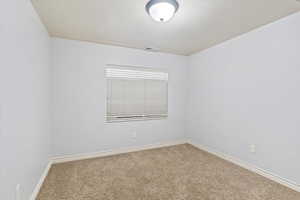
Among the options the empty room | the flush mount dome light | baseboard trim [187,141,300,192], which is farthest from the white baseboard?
baseboard trim [187,141,300,192]

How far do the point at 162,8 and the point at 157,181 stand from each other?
2298 millimetres

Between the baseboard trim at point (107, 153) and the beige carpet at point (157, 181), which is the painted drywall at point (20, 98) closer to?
the beige carpet at point (157, 181)

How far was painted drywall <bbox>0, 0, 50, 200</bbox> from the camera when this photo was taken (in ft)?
3.75

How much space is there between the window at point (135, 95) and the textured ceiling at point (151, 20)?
737mm

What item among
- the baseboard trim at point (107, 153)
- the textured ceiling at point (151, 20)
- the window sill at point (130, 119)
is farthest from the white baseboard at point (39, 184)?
the textured ceiling at point (151, 20)

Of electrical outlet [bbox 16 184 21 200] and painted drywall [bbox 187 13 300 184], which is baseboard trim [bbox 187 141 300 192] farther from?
electrical outlet [bbox 16 184 21 200]

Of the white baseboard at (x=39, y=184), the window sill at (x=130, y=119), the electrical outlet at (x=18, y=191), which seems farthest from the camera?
the window sill at (x=130, y=119)

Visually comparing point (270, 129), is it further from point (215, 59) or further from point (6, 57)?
point (6, 57)

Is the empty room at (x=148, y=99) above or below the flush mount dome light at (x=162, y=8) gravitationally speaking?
below

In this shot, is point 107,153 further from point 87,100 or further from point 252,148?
point 252,148

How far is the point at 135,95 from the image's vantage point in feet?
11.2

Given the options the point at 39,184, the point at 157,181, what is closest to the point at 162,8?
the point at 157,181

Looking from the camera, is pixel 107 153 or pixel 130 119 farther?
pixel 130 119

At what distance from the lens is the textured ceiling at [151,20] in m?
1.79
